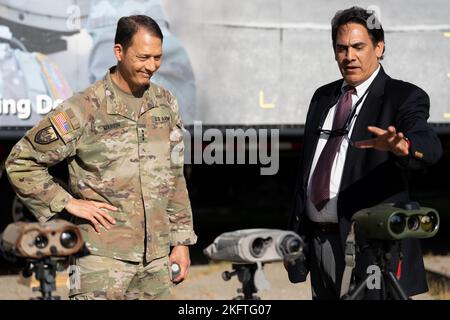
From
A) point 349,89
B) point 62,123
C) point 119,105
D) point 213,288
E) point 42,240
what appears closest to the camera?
point 42,240

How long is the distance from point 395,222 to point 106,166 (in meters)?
1.35

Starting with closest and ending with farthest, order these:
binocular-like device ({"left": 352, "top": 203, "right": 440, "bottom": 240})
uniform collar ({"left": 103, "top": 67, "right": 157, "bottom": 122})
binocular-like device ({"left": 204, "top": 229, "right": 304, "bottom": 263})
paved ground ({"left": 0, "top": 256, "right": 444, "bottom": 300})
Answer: binocular-like device ({"left": 204, "top": 229, "right": 304, "bottom": 263}), binocular-like device ({"left": 352, "top": 203, "right": 440, "bottom": 240}), uniform collar ({"left": 103, "top": 67, "right": 157, "bottom": 122}), paved ground ({"left": 0, "top": 256, "right": 444, "bottom": 300})

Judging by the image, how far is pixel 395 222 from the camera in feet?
13.6

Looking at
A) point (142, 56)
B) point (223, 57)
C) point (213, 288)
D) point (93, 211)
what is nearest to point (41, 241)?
point (93, 211)

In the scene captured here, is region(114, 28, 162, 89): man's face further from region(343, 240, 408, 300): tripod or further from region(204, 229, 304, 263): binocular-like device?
region(343, 240, 408, 300): tripod

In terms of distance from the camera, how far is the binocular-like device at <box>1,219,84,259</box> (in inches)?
152

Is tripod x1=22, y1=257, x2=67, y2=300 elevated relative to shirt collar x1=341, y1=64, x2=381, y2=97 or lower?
lower

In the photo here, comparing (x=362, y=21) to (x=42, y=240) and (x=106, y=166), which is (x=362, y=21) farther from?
(x=42, y=240)

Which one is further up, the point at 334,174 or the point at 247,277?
the point at 334,174

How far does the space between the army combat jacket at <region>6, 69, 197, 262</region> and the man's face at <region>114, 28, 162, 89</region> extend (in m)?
0.16

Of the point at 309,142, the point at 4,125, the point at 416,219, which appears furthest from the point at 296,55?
the point at 416,219

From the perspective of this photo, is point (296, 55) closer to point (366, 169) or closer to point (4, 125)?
point (4, 125)

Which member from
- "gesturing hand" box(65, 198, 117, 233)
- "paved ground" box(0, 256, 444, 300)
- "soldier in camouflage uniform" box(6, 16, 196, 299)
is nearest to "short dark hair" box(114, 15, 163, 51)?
"soldier in camouflage uniform" box(6, 16, 196, 299)
